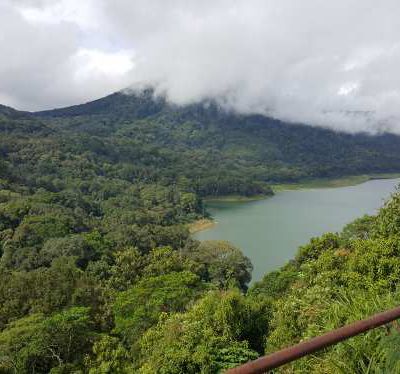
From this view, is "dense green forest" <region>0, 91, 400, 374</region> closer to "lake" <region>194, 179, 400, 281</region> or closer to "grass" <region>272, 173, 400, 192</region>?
"lake" <region>194, 179, 400, 281</region>

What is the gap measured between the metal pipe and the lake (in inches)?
1532

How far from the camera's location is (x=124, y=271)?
34062 mm

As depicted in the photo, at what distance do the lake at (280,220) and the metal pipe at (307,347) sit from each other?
38.9 metres

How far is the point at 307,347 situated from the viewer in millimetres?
1895

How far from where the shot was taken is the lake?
1953 inches

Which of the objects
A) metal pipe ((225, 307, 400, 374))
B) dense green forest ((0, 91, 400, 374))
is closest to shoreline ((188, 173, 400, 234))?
dense green forest ((0, 91, 400, 374))

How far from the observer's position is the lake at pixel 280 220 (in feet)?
163

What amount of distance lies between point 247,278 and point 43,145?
8670 cm

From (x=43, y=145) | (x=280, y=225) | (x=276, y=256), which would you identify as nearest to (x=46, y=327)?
(x=276, y=256)

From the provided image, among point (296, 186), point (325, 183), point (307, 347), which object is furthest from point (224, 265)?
point (325, 183)

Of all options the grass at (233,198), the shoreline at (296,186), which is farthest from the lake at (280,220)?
the grass at (233,198)

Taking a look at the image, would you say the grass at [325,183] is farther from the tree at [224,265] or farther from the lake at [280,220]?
the tree at [224,265]

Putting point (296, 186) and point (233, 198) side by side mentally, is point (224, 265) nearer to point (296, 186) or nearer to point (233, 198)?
point (233, 198)

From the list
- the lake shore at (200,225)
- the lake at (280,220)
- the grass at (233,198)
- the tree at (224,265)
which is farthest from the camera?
the grass at (233,198)
